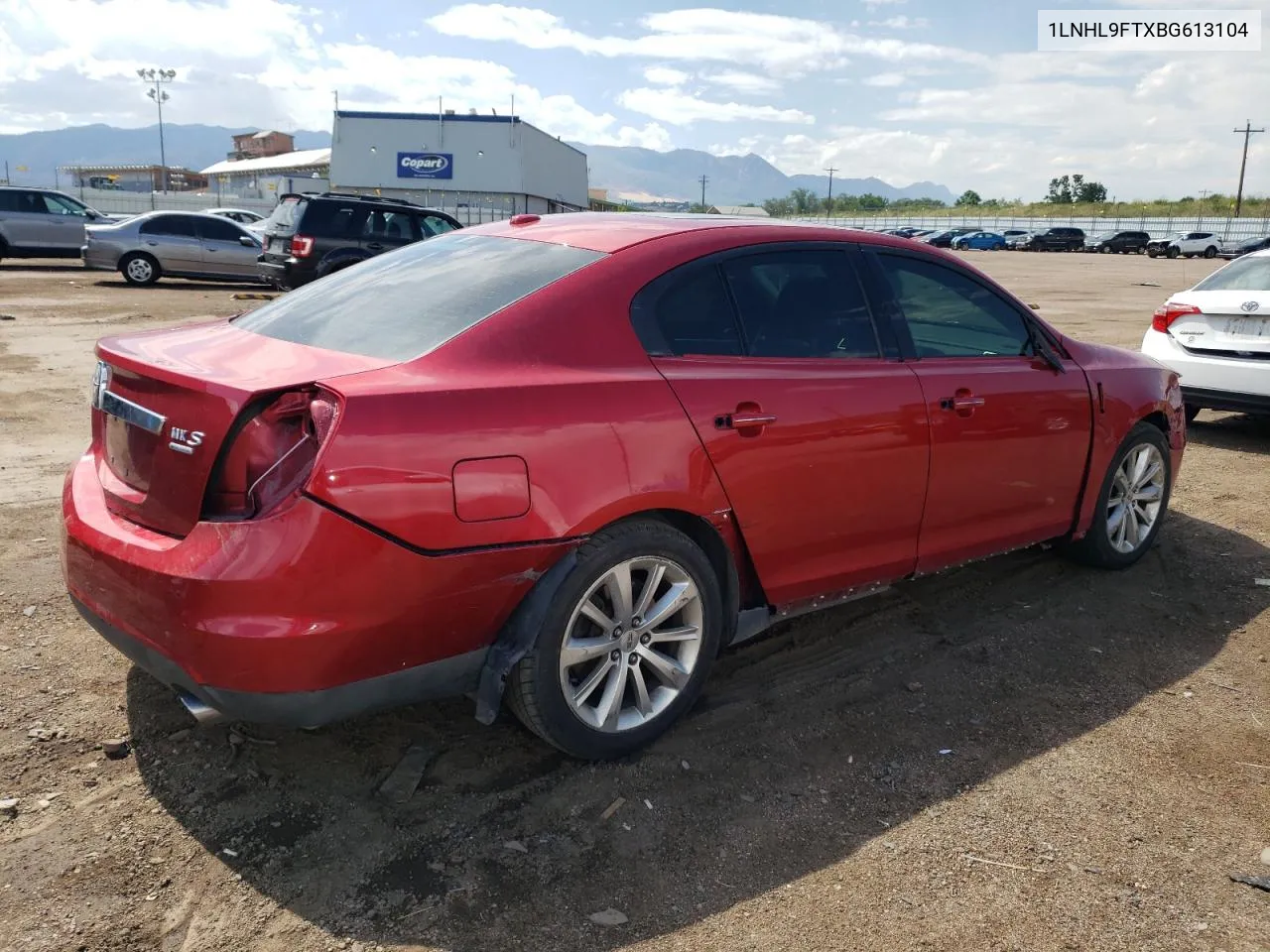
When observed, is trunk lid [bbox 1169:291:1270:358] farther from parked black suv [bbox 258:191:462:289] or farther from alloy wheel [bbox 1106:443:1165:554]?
parked black suv [bbox 258:191:462:289]

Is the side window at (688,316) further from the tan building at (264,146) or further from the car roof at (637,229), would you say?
the tan building at (264,146)

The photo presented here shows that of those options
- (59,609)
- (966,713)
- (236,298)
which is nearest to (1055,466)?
(966,713)

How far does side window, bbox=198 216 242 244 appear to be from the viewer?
19734 mm

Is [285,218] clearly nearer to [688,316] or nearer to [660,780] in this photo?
[688,316]

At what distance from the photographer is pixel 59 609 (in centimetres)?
407

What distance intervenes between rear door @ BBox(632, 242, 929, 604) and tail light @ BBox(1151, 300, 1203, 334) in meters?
5.39

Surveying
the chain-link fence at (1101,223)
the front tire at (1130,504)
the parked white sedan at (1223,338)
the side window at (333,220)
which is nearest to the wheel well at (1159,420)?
the front tire at (1130,504)

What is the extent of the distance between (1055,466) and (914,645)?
110 cm

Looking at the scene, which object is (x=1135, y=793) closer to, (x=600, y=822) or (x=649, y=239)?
(x=600, y=822)

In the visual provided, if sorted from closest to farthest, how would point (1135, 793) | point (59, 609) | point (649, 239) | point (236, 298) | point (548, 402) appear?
point (548, 402) < point (1135, 793) < point (649, 239) < point (59, 609) < point (236, 298)

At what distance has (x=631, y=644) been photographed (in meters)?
3.10

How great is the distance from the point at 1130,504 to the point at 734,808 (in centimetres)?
317

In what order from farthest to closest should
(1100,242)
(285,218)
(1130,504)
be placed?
1. (1100,242)
2. (285,218)
3. (1130,504)

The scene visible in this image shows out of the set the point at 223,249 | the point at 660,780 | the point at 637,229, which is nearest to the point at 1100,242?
the point at 223,249
